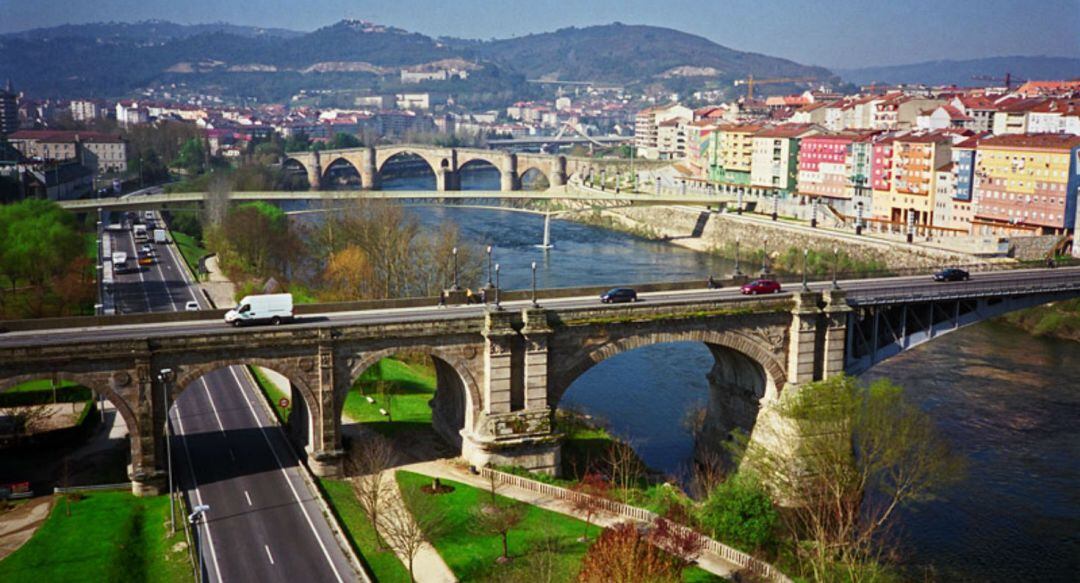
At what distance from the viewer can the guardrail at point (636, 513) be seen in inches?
1328

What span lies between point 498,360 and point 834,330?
15.8 metres

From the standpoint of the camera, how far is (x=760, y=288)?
159ft

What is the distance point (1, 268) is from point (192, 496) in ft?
130

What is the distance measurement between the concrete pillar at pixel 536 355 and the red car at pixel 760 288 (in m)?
11.4

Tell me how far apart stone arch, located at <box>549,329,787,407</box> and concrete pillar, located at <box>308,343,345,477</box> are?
28.9 ft

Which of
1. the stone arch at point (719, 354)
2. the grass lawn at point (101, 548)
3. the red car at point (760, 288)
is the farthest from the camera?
the red car at point (760, 288)

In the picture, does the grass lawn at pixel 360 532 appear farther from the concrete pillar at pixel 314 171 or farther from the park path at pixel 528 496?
the concrete pillar at pixel 314 171

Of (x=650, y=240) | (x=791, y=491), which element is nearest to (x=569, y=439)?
(x=791, y=491)

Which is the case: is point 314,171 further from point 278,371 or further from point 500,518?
point 500,518

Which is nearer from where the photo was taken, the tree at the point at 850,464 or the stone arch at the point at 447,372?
the tree at the point at 850,464

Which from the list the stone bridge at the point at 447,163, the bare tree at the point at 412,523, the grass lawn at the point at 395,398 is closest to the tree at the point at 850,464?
the bare tree at the point at 412,523

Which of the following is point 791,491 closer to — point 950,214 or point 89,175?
point 950,214

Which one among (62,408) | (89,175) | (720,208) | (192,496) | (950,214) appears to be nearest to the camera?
(192,496)

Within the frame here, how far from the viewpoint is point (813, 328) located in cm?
4625
